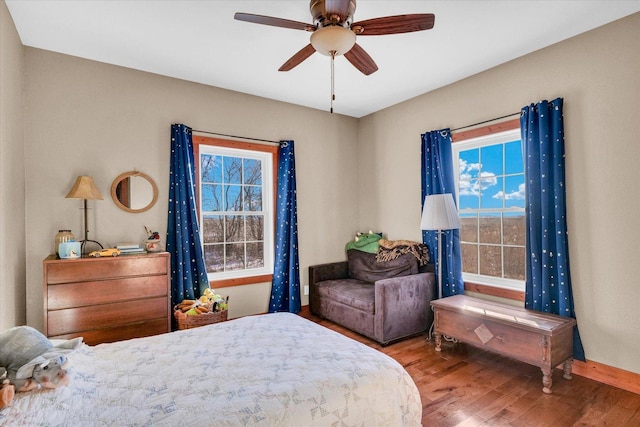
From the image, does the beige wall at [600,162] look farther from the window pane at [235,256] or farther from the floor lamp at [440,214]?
the window pane at [235,256]

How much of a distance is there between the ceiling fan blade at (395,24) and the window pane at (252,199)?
98.4 inches

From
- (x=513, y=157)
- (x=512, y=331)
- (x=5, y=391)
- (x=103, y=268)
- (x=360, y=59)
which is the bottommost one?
(x=512, y=331)

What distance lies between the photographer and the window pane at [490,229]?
3.38 m

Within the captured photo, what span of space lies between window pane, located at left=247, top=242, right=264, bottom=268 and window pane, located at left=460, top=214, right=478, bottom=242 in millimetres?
2394

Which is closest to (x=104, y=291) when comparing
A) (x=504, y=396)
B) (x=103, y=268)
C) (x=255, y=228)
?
(x=103, y=268)

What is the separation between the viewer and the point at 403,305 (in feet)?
11.1

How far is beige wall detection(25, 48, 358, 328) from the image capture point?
9.40ft

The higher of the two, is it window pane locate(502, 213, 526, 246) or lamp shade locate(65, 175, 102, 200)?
lamp shade locate(65, 175, 102, 200)

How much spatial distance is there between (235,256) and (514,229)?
304 centimetres

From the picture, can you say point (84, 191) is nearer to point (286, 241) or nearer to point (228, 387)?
point (286, 241)

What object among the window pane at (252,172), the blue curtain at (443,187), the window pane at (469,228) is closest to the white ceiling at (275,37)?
the blue curtain at (443,187)

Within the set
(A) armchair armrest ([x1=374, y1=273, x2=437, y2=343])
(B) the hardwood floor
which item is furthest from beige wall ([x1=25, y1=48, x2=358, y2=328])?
(B) the hardwood floor

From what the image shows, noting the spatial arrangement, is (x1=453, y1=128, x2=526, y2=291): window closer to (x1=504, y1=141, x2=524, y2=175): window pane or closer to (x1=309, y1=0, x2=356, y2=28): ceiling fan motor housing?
(x1=504, y1=141, x2=524, y2=175): window pane

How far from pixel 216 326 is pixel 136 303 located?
110cm
